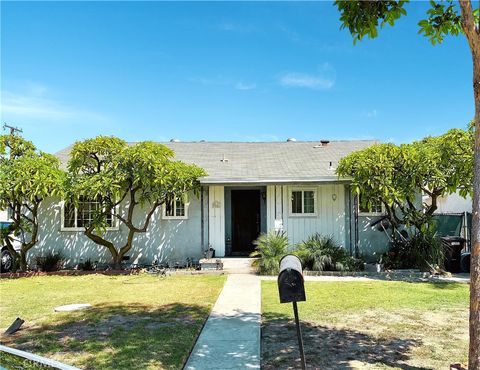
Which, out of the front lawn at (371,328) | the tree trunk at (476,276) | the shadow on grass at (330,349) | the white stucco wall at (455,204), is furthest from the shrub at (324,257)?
the white stucco wall at (455,204)

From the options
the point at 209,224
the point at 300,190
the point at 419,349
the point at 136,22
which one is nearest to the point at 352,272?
the point at 300,190

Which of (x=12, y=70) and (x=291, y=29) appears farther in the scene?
(x=291, y=29)

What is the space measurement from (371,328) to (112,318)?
14.8ft

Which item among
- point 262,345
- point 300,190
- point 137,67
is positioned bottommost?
point 262,345

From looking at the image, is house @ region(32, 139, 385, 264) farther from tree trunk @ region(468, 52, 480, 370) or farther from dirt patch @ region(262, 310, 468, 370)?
tree trunk @ region(468, 52, 480, 370)

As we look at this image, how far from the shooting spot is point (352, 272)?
11.4 m

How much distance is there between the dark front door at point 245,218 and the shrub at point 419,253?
17.6ft

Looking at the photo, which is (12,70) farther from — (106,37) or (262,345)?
(262,345)

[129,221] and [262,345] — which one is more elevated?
[129,221]

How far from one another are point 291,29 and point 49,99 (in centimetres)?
864

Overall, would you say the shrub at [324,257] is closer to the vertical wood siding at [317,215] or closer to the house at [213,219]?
the vertical wood siding at [317,215]

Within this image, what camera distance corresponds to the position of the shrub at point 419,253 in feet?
36.9

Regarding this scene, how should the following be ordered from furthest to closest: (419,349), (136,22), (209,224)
A: (209,224)
(136,22)
(419,349)

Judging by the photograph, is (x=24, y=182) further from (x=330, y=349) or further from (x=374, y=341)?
(x=374, y=341)
